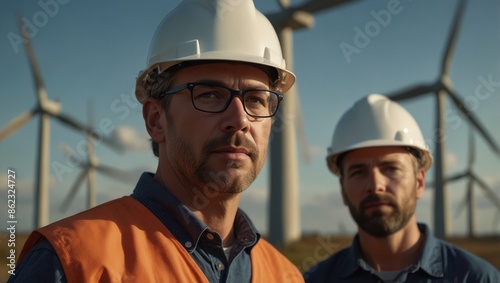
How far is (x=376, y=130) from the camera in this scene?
23.8 feet

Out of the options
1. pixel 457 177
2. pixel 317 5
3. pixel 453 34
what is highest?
pixel 317 5

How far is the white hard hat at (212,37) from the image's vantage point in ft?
13.3

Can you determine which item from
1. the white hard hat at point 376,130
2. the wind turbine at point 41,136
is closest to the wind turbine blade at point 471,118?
the wind turbine at point 41,136

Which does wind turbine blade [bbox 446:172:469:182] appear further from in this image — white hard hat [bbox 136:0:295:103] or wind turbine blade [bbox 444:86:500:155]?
white hard hat [bbox 136:0:295:103]

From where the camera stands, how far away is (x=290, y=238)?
3241 centimetres

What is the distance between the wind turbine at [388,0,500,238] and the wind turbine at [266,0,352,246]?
211 inches

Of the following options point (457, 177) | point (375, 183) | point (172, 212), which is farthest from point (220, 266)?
point (457, 177)

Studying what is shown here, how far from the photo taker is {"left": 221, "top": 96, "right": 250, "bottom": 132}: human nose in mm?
3699

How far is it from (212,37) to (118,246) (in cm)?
Result: 158

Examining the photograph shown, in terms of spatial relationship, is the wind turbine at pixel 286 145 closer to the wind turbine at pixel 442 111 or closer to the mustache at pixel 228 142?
the wind turbine at pixel 442 111

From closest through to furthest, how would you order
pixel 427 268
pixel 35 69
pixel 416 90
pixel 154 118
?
pixel 154 118, pixel 427 268, pixel 35 69, pixel 416 90

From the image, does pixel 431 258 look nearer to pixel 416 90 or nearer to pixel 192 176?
pixel 192 176

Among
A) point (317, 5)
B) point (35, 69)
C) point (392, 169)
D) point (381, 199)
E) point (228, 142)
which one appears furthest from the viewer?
point (317, 5)

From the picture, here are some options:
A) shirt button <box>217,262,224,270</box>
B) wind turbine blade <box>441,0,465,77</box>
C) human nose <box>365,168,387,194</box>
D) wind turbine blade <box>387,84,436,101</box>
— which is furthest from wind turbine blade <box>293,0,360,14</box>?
shirt button <box>217,262,224,270</box>
